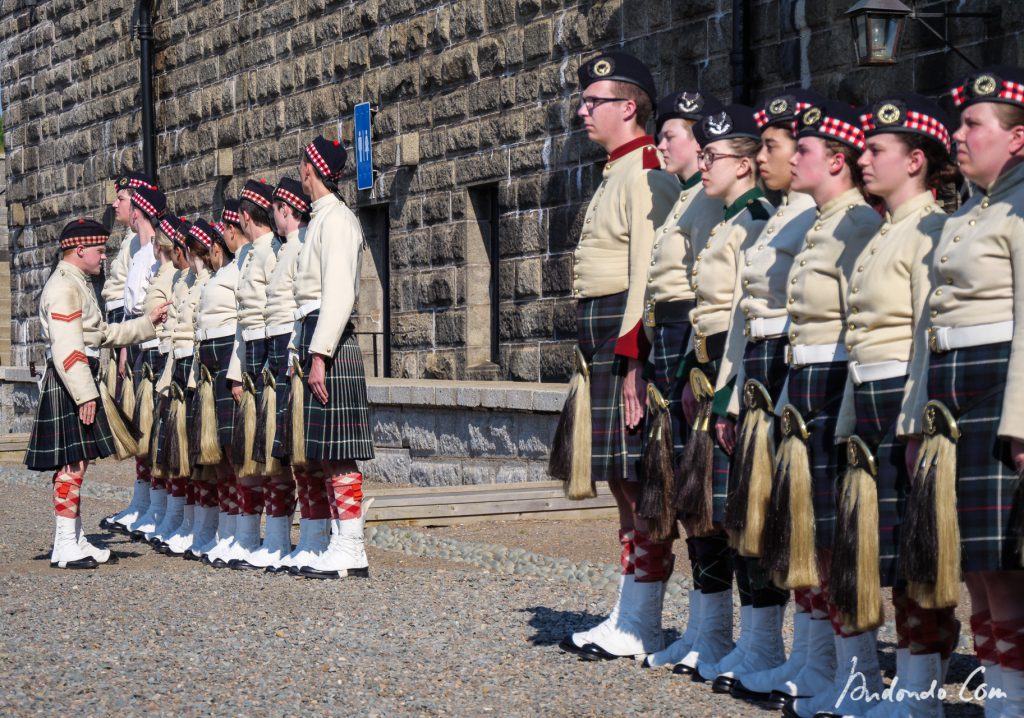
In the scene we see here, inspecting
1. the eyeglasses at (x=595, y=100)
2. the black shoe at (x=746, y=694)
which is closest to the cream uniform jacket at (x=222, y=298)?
the eyeglasses at (x=595, y=100)

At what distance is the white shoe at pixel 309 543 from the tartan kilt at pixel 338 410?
1.50ft

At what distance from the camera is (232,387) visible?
909 cm

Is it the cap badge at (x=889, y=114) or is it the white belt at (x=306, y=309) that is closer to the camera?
the cap badge at (x=889, y=114)

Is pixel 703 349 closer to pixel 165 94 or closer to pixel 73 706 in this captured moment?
pixel 73 706

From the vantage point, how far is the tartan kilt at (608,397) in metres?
6.03

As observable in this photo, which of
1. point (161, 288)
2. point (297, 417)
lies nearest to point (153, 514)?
point (161, 288)

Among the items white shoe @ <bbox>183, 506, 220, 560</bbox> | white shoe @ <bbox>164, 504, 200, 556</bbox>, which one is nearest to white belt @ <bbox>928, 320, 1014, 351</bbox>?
white shoe @ <bbox>183, 506, 220, 560</bbox>

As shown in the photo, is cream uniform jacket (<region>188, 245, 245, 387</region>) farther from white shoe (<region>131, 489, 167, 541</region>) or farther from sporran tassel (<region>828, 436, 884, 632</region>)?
sporran tassel (<region>828, 436, 884, 632</region>)

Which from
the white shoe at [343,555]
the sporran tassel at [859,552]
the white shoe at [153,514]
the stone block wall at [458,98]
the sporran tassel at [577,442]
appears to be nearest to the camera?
the sporran tassel at [859,552]

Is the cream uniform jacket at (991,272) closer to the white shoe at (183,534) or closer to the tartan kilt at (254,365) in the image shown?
the tartan kilt at (254,365)

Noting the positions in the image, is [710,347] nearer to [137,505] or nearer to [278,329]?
[278,329]

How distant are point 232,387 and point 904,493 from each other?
16.7 ft

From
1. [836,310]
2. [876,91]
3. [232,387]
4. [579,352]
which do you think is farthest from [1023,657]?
[876,91]

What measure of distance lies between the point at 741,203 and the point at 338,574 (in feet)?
11.0
